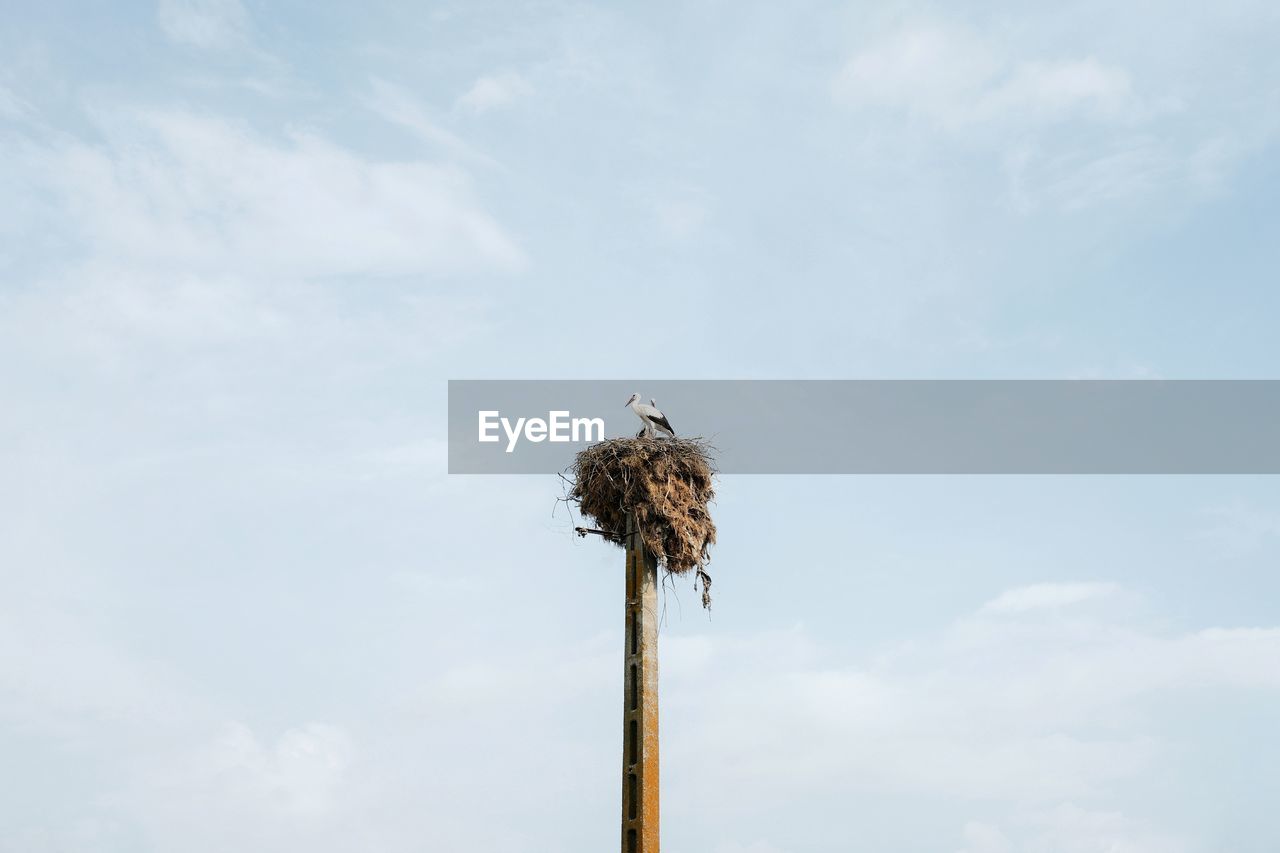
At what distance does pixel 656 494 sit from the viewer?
70.3 feet

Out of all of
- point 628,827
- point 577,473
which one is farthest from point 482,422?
point 628,827

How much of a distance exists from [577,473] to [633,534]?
162cm

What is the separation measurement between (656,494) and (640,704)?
11.0ft

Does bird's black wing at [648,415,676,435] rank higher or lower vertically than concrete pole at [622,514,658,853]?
higher

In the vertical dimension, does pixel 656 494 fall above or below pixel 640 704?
above

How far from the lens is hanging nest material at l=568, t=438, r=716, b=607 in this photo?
70.5 ft

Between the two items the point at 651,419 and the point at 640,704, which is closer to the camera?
the point at 640,704

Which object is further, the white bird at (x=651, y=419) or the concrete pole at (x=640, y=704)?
the white bird at (x=651, y=419)

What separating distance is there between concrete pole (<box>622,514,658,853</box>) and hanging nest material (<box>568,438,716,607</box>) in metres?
0.30

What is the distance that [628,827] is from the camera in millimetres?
19188

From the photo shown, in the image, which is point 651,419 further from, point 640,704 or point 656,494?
point 640,704

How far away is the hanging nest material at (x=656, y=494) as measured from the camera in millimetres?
21484

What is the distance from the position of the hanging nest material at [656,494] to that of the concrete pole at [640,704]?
1.00ft

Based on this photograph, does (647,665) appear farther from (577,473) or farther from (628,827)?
(577,473)
